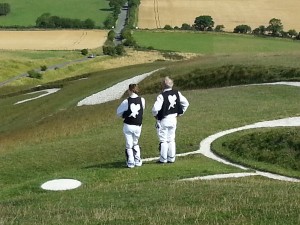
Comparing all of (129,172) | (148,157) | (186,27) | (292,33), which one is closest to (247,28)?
(292,33)

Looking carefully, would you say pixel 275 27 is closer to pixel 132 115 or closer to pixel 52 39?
pixel 52 39

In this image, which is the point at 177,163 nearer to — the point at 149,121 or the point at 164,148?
the point at 164,148

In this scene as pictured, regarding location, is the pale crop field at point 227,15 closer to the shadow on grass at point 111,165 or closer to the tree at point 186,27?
the tree at point 186,27

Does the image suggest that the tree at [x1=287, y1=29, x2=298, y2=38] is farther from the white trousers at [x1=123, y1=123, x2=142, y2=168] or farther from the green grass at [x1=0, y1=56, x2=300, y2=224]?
the white trousers at [x1=123, y1=123, x2=142, y2=168]

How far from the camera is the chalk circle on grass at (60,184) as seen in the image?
23.0 metres

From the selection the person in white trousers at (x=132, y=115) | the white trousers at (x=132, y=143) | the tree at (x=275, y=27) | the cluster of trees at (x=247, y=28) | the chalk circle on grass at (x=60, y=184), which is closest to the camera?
the chalk circle on grass at (x=60, y=184)

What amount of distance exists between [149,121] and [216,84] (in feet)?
58.4

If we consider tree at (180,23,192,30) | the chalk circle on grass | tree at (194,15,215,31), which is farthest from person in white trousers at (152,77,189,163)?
tree at (180,23,192,30)

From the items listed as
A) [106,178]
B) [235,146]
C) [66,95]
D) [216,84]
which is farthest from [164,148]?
[66,95]

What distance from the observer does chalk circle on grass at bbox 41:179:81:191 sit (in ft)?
75.4

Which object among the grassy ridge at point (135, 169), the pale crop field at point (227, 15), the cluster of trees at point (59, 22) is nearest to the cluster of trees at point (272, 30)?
the pale crop field at point (227, 15)

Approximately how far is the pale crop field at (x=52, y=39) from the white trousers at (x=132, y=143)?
134 meters

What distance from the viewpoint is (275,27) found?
6230 inches

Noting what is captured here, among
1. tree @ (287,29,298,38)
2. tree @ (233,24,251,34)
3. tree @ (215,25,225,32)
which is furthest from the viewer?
tree @ (215,25,225,32)
